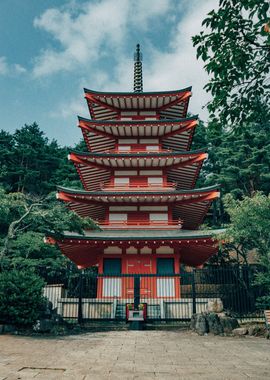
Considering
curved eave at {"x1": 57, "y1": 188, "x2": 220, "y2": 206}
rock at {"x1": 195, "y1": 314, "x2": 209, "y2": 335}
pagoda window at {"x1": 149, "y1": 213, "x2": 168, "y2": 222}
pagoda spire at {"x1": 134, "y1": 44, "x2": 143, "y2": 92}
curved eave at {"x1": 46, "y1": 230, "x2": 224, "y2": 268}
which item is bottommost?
rock at {"x1": 195, "y1": 314, "x2": 209, "y2": 335}

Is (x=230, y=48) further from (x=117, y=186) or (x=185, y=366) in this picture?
(x=117, y=186)

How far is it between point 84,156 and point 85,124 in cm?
282

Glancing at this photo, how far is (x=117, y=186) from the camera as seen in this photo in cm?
2139

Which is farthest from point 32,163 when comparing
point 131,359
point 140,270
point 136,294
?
point 131,359

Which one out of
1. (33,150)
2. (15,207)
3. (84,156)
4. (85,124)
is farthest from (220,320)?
(33,150)

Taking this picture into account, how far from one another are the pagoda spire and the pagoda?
5.77 m

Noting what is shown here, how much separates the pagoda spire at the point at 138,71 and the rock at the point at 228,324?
22.4 metres

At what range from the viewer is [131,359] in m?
6.88

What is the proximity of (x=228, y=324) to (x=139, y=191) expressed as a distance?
33.2 ft

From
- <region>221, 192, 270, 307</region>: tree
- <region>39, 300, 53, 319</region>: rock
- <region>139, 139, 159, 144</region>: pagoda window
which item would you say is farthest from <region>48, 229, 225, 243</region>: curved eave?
<region>139, 139, 159, 144</region>: pagoda window

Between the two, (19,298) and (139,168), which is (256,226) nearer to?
(139,168)

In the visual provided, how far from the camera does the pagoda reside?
19.0 metres

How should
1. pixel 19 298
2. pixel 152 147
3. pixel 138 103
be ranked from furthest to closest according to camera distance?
pixel 138 103 → pixel 152 147 → pixel 19 298

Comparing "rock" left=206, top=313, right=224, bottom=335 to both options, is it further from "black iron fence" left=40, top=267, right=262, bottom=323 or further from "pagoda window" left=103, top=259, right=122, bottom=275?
"pagoda window" left=103, top=259, right=122, bottom=275
